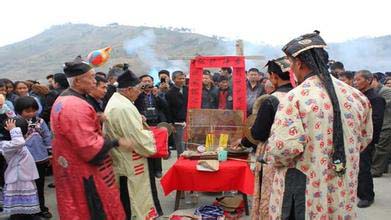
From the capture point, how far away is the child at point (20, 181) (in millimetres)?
4984

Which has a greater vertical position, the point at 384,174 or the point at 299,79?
the point at 299,79

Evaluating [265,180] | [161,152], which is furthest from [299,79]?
[161,152]

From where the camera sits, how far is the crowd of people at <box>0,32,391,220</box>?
256 cm

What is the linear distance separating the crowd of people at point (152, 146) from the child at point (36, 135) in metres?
0.01

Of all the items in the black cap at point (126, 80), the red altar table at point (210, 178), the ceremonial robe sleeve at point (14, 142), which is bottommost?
the red altar table at point (210, 178)

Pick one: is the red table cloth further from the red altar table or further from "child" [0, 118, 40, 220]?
"child" [0, 118, 40, 220]

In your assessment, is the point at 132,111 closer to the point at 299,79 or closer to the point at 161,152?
the point at 161,152

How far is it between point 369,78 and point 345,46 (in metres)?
22.9

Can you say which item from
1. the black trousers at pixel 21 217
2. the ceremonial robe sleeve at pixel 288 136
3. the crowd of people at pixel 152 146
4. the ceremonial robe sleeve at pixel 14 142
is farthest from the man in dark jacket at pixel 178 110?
the ceremonial robe sleeve at pixel 288 136

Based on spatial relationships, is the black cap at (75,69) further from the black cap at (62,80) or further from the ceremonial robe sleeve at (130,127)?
the black cap at (62,80)

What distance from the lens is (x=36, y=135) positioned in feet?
17.3

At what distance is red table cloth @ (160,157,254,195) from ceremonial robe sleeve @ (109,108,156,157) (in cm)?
104

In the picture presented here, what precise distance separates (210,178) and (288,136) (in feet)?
8.91

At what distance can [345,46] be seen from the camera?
2759 cm
